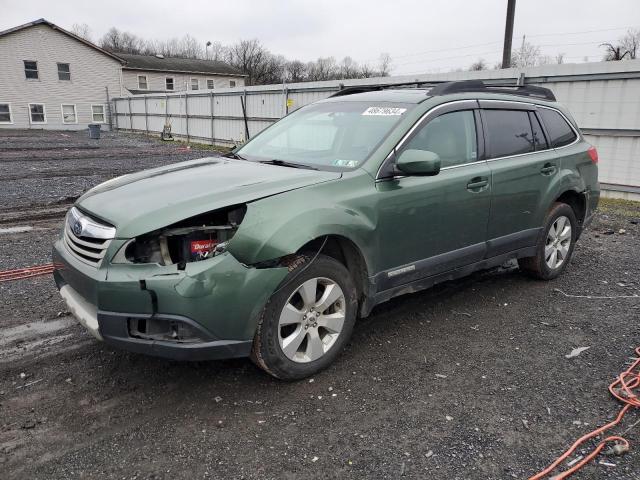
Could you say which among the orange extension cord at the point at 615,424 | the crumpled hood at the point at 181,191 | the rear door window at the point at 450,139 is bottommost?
the orange extension cord at the point at 615,424

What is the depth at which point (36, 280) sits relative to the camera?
5055mm

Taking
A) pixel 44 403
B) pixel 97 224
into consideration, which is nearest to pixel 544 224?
pixel 97 224

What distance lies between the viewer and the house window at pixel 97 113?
3800 cm

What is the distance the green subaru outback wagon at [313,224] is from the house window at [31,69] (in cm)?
3782

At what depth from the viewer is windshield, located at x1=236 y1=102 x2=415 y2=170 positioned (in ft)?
12.2

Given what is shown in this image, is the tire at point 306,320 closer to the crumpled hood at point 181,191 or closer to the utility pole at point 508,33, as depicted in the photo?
the crumpled hood at point 181,191

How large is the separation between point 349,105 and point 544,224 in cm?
225

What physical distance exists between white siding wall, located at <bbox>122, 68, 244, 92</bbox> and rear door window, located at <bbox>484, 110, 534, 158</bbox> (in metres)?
45.6

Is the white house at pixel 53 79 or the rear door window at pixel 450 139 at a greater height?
the white house at pixel 53 79

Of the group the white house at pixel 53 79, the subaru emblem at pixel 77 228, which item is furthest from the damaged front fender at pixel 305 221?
the white house at pixel 53 79

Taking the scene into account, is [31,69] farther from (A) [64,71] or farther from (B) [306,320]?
(B) [306,320]

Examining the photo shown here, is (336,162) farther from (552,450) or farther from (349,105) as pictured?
(552,450)

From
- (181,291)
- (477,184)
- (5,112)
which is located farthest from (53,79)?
(181,291)

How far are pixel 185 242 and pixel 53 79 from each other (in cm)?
3961
